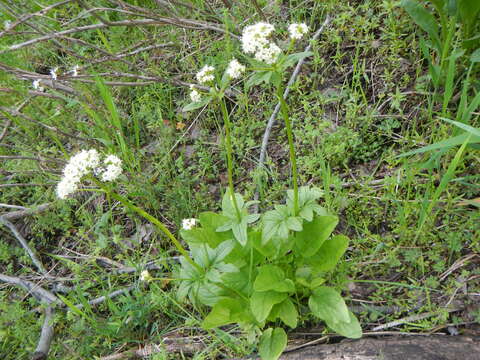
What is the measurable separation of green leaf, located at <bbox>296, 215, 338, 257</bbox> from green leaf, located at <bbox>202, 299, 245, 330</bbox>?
0.44 metres

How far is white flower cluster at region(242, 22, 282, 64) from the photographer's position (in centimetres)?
136

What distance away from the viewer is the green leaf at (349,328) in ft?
5.33

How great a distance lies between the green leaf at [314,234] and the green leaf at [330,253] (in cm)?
6

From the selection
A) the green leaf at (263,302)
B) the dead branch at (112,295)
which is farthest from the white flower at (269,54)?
the dead branch at (112,295)

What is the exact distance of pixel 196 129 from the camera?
3.01 meters

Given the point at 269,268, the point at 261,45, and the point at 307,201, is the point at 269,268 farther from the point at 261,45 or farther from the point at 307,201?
the point at 261,45

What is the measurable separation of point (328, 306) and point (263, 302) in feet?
1.00

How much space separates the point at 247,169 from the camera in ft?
8.80

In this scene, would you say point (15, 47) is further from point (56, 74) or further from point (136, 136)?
point (136, 136)

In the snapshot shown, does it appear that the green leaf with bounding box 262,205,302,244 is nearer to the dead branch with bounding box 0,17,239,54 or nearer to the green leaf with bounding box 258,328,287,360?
the green leaf with bounding box 258,328,287,360

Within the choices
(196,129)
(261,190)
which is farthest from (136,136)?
(261,190)

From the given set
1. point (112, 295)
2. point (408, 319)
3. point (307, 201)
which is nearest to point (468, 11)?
point (307, 201)

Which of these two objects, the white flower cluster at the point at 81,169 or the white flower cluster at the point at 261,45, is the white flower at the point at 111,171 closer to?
the white flower cluster at the point at 81,169

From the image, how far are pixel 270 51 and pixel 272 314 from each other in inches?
48.9
